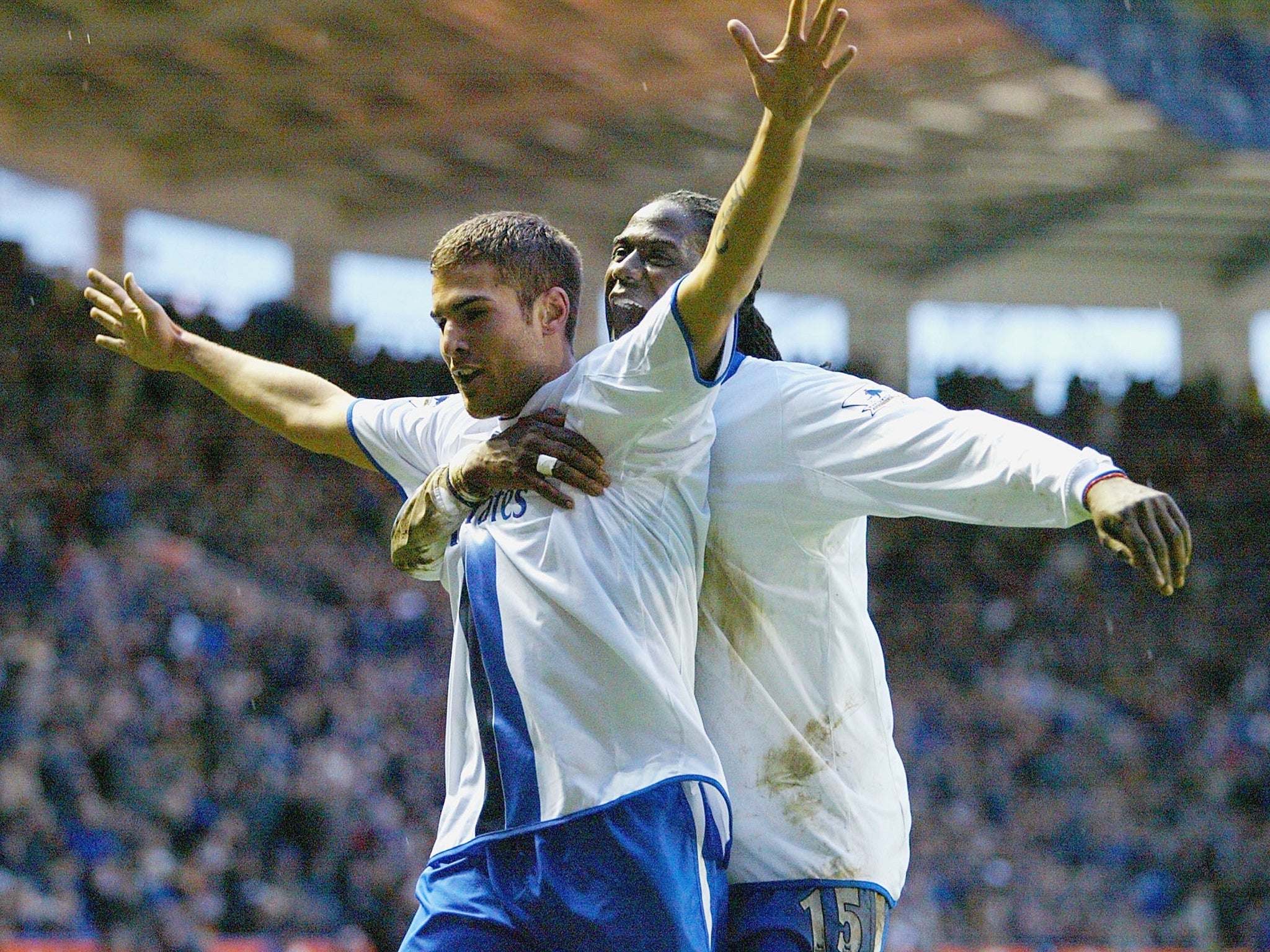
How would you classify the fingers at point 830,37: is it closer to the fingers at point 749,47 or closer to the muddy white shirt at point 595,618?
the fingers at point 749,47

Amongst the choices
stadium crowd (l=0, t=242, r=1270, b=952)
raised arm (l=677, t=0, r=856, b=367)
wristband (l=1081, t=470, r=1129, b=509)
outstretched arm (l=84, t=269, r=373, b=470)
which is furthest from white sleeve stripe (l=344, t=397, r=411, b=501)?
stadium crowd (l=0, t=242, r=1270, b=952)

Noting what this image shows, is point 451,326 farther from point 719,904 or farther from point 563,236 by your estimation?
point 719,904

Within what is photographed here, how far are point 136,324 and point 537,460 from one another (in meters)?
1.32

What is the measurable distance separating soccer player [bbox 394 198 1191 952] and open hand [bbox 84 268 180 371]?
93 centimetres

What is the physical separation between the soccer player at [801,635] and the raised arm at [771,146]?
0.41 meters

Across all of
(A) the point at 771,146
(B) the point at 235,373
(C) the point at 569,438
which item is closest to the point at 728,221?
(A) the point at 771,146

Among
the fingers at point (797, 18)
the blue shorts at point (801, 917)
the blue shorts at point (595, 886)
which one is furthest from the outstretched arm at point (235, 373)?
the fingers at point (797, 18)

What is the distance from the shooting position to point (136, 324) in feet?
11.1

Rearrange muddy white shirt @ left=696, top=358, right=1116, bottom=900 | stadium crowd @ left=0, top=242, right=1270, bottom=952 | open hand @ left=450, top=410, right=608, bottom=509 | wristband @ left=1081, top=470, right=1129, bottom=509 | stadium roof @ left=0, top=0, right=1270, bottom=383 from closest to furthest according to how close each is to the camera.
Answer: wristband @ left=1081, top=470, right=1129, bottom=509 → open hand @ left=450, top=410, right=608, bottom=509 → muddy white shirt @ left=696, top=358, right=1116, bottom=900 → stadium crowd @ left=0, top=242, right=1270, bottom=952 → stadium roof @ left=0, top=0, right=1270, bottom=383

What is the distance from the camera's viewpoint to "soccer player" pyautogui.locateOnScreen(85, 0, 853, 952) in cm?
231

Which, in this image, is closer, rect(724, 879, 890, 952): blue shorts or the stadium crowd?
rect(724, 879, 890, 952): blue shorts

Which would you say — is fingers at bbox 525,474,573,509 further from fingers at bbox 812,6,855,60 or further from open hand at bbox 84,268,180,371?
open hand at bbox 84,268,180,371

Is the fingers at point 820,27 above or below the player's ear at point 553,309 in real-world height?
above

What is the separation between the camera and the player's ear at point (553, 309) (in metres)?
2.63
